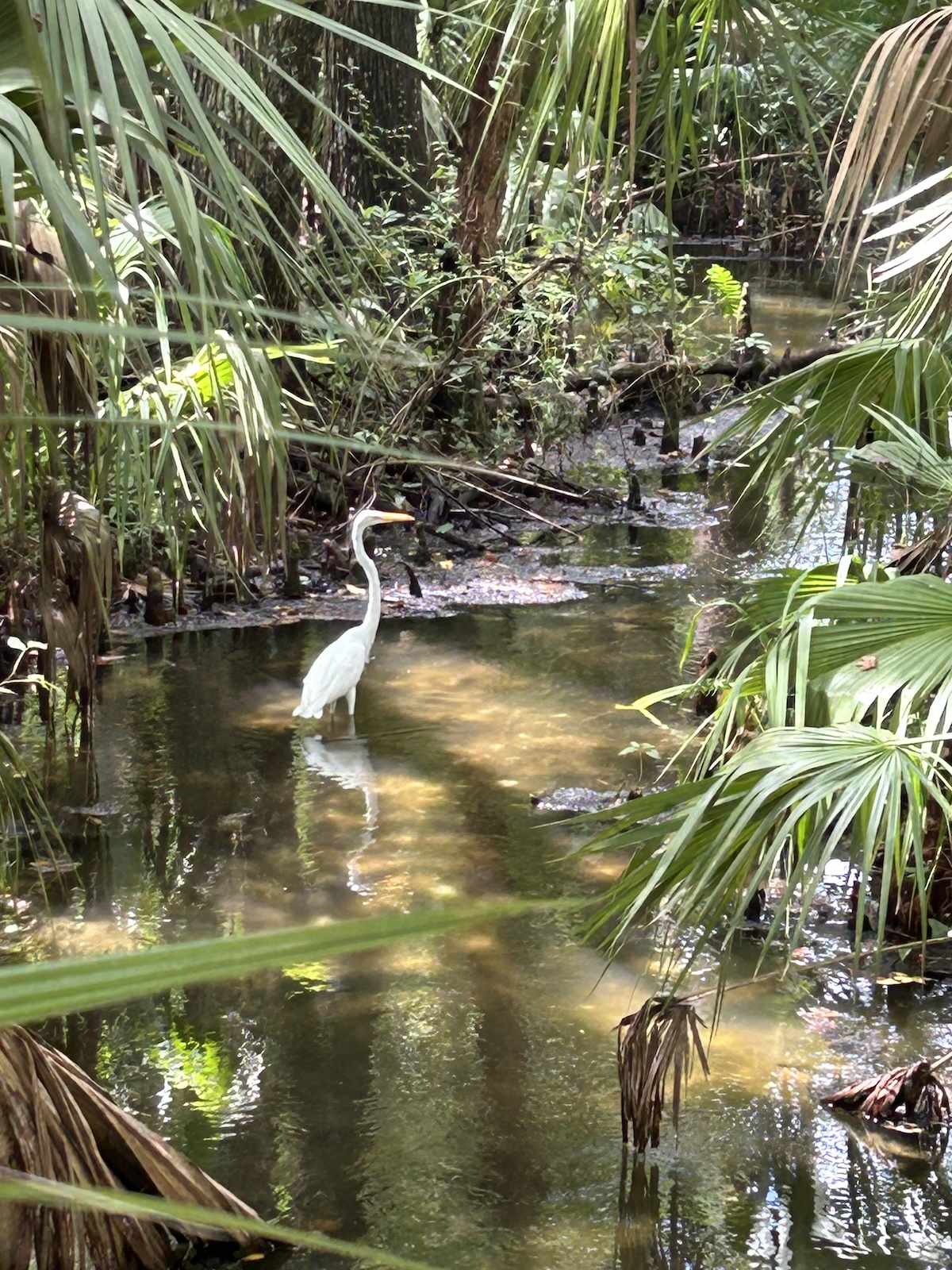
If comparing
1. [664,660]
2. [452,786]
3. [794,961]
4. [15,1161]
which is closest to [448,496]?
[664,660]

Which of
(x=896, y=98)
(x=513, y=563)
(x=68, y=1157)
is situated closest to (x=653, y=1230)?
(x=68, y=1157)

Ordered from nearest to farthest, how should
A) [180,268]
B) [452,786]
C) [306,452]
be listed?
[452,786] → [180,268] → [306,452]

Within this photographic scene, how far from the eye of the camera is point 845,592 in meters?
2.48

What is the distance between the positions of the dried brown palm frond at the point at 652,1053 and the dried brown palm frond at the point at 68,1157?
76 cm

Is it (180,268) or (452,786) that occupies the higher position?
(180,268)

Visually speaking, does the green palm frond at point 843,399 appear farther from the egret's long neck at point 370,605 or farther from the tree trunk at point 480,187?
the tree trunk at point 480,187

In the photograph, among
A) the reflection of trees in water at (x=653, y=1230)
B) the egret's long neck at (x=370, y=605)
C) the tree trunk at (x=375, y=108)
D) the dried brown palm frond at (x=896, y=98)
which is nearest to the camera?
the reflection of trees in water at (x=653, y=1230)

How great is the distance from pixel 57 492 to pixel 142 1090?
1.68 metres

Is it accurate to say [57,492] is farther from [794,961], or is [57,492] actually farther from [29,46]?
[29,46]

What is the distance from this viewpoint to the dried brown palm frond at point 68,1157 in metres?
1.76

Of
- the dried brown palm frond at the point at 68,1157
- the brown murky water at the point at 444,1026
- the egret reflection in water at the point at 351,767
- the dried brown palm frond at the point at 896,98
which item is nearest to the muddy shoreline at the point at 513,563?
the brown murky water at the point at 444,1026

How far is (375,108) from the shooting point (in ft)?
28.0

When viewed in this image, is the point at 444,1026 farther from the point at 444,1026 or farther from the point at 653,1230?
the point at 653,1230

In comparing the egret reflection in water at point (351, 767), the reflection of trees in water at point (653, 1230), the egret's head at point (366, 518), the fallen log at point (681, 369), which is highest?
the fallen log at point (681, 369)
